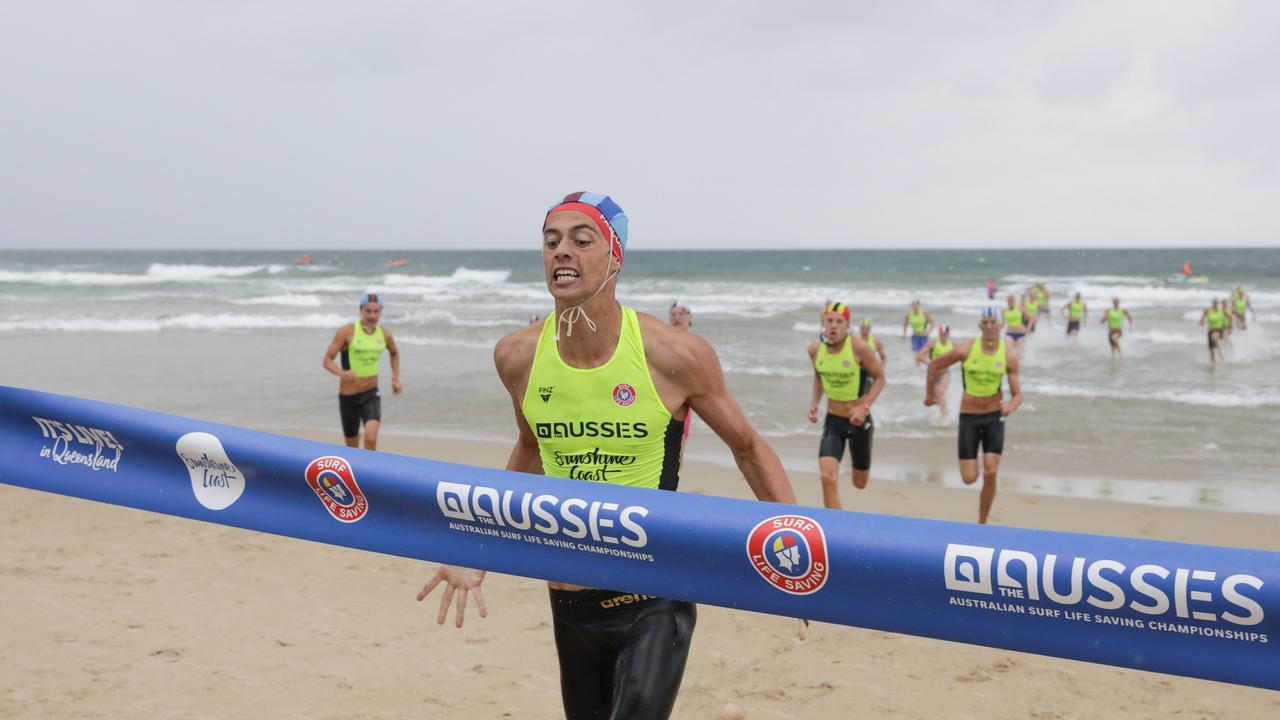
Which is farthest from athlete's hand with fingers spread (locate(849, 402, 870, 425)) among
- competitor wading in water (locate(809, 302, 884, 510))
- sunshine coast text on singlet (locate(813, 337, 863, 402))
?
sunshine coast text on singlet (locate(813, 337, 863, 402))

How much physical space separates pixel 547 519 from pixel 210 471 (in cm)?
158

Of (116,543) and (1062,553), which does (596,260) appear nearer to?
(1062,553)

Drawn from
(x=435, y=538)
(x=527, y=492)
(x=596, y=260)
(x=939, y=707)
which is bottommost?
(x=939, y=707)

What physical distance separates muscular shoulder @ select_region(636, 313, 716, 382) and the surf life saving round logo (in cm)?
11

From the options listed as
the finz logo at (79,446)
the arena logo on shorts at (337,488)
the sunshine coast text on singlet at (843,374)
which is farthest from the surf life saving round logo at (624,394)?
the sunshine coast text on singlet at (843,374)

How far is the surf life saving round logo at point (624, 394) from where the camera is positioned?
3.29 metres

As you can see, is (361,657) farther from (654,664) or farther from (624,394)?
(624,394)

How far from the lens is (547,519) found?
331 cm

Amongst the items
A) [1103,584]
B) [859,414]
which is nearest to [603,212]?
[1103,584]

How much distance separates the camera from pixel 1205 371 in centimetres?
2294

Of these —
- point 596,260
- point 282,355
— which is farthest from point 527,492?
point 282,355

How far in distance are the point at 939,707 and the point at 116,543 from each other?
664 centimetres

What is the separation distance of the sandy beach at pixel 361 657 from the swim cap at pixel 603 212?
3.13m

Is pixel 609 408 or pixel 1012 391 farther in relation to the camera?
→ pixel 1012 391
